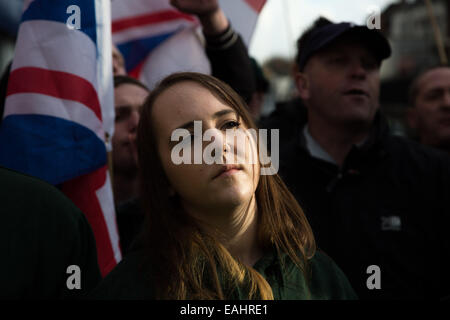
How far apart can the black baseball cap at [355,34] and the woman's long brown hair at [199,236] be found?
1116 millimetres

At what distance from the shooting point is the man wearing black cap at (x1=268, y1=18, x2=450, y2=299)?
1.97 meters

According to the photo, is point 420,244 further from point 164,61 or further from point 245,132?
point 164,61

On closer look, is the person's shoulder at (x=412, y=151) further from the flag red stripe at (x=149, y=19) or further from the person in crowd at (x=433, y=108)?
the flag red stripe at (x=149, y=19)

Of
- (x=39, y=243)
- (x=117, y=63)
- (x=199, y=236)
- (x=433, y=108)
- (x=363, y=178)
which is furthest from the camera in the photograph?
(x=433, y=108)

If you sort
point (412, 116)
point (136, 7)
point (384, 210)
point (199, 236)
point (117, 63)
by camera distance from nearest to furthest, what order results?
point (199, 236) < point (384, 210) < point (117, 63) < point (136, 7) < point (412, 116)

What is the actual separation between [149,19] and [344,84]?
1.46 meters

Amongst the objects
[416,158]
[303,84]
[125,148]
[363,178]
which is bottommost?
[363,178]

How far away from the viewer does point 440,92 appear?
3.27 meters

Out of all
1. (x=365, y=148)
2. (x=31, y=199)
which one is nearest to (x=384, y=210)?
(x=365, y=148)

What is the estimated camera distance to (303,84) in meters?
2.60

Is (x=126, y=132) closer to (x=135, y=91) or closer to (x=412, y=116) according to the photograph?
(x=135, y=91)

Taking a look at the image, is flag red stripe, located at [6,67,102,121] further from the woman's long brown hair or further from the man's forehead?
the man's forehead

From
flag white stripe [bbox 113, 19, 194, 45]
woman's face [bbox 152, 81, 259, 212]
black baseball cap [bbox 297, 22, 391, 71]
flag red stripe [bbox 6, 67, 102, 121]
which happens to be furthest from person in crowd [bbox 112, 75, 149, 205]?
woman's face [bbox 152, 81, 259, 212]

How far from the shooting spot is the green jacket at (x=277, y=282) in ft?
4.17
